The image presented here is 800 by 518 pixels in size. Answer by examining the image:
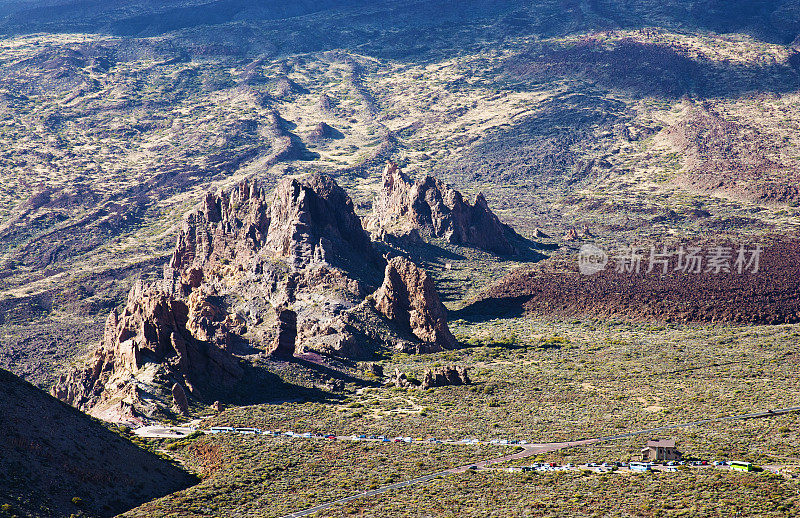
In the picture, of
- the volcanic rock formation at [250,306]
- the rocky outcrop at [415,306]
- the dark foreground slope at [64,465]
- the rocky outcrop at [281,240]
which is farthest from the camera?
the rocky outcrop at [281,240]

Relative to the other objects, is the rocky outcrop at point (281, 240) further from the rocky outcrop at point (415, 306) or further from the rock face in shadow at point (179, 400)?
the rock face in shadow at point (179, 400)

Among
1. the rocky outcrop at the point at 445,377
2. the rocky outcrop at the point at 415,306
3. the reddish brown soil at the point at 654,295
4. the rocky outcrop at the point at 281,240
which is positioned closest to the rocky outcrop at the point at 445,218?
the reddish brown soil at the point at 654,295

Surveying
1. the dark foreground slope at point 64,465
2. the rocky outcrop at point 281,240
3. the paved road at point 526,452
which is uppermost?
the rocky outcrop at point 281,240

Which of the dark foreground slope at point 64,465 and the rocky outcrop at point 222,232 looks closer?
the dark foreground slope at point 64,465

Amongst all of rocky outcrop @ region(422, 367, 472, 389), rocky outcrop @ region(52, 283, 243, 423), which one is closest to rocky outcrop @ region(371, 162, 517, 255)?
rocky outcrop @ region(422, 367, 472, 389)

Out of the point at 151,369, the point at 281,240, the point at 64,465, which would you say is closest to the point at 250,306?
the point at 281,240

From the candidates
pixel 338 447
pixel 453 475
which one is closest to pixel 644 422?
pixel 453 475

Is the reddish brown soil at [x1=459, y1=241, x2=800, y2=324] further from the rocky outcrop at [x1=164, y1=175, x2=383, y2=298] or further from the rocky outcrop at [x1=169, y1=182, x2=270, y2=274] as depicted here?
the rocky outcrop at [x1=169, y1=182, x2=270, y2=274]

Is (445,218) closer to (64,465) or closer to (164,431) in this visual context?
(164,431)
